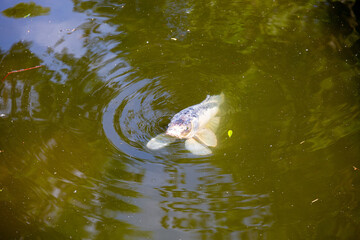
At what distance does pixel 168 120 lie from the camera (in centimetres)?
316

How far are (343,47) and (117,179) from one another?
268 cm

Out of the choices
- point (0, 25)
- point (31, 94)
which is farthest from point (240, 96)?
Answer: point (0, 25)

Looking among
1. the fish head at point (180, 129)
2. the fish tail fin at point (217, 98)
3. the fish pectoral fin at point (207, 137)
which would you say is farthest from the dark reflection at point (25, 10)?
the fish pectoral fin at point (207, 137)

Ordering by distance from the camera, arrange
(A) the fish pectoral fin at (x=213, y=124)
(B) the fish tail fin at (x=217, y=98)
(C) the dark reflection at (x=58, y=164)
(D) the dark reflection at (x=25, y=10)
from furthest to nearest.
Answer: (D) the dark reflection at (x=25, y=10) → (B) the fish tail fin at (x=217, y=98) → (A) the fish pectoral fin at (x=213, y=124) → (C) the dark reflection at (x=58, y=164)

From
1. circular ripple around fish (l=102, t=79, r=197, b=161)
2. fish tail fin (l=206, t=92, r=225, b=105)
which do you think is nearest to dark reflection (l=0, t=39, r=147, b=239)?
circular ripple around fish (l=102, t=79, r=197, b=161)

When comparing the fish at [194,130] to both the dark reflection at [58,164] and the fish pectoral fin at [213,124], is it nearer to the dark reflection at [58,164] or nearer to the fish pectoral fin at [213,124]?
the fish pectoral fin at [213,124]

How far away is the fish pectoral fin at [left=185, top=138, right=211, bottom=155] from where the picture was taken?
2898 millimetres

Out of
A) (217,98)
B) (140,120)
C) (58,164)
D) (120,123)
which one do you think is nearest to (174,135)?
(140,120)

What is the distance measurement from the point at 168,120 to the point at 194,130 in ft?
0.86

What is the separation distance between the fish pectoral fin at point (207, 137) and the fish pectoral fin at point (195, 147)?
0.04 metres

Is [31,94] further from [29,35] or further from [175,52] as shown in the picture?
[175,52]

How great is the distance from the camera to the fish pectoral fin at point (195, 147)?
2.90 m

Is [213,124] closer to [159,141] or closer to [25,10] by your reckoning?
[159,141]

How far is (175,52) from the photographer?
3926mm
